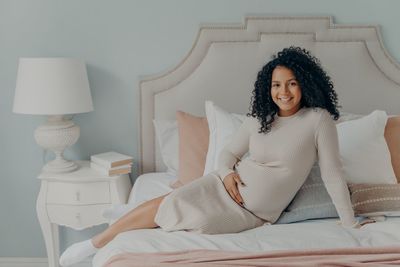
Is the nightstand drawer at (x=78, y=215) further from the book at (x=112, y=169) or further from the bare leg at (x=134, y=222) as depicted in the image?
the bare leg at (x=134, y=222)

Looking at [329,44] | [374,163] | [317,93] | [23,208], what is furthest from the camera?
[23,208]

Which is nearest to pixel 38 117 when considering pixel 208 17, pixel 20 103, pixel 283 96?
pixel 20 103

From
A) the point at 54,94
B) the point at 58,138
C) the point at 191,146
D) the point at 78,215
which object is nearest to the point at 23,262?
the point at 78,215

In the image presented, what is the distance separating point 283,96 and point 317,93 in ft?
0.43

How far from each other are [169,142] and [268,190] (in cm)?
86

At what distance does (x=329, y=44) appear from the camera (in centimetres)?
277

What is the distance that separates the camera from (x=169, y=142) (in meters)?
2.75

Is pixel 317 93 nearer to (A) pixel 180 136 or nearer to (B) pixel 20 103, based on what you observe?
(A) pixel 180 136

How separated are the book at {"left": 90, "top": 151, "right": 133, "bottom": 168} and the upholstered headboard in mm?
343

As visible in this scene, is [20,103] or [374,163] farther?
[20,103]

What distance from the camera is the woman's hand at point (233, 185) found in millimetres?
2047

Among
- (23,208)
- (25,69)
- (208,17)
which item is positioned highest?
(208,17)

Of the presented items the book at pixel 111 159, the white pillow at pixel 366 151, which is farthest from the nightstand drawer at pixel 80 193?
the white pillow at pixel 366 151

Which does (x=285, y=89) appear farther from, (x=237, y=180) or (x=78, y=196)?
(x=78, y=196)
